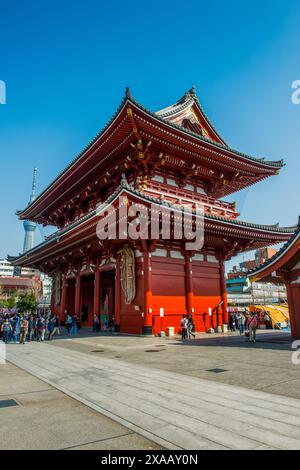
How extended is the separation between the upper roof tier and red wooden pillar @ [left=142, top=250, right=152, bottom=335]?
24.1 ft

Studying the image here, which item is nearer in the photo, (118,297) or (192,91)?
(118,297)

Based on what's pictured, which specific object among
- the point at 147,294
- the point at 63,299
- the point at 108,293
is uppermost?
the point at 108,293

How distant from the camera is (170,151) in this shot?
2155cm

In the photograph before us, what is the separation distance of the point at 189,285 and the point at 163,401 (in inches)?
609

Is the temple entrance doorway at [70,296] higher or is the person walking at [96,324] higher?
the temple entrance doorway at [70,296]

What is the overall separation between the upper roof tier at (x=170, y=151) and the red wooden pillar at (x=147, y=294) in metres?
7.35

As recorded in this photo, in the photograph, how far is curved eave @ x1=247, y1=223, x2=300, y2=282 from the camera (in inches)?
518

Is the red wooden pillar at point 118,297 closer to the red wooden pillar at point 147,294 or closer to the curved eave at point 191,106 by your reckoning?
the red wooden pillar at point 147,294

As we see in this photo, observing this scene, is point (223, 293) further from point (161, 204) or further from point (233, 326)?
point (161, 204)

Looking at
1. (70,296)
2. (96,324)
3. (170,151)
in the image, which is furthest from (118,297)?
(170,151)

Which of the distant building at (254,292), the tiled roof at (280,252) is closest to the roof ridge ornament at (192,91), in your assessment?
the tiled roof at (280,252)

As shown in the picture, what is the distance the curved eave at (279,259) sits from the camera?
43.2ft
